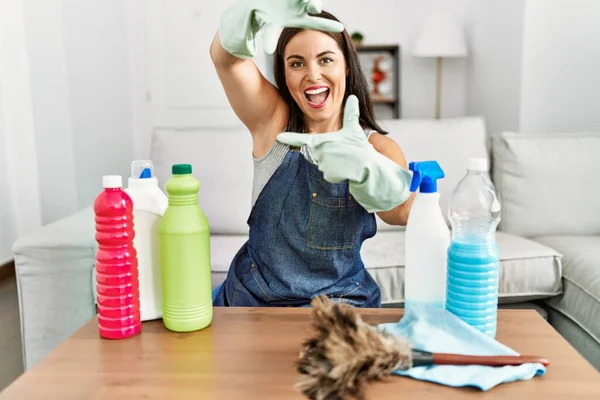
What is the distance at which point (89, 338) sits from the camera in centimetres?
88

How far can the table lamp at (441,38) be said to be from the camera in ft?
10.2

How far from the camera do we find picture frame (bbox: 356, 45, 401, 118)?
11.3ft

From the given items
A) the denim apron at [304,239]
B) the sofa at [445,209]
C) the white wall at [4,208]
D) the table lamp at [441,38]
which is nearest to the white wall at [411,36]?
the table lamp at [441,38]

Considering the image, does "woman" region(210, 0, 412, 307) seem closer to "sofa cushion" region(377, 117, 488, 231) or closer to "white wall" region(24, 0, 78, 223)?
"sofa cushion" region(377, 117, 488, 231)

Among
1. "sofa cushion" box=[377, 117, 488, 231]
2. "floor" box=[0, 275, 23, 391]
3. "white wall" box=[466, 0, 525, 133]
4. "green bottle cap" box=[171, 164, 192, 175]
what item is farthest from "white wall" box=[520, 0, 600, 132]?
"floor" box=[0, 275, 23, 391]

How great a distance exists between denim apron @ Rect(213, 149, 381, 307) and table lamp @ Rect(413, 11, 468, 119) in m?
A: 2.28

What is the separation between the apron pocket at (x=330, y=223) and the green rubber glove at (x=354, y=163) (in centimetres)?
24

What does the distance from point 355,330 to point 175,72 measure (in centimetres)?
322

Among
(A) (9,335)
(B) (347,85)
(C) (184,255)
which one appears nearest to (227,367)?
(C) (184,255)

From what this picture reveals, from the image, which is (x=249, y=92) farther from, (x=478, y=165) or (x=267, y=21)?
(x=478, y=165)

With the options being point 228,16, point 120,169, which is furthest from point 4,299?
point 228,16

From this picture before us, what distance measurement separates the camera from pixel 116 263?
0.84 meters

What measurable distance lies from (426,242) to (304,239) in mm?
291

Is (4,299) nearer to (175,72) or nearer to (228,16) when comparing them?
(175,72)
